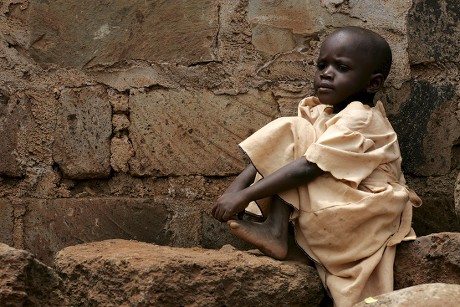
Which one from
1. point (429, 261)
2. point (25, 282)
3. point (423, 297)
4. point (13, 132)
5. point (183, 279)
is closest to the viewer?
point (423, 297)

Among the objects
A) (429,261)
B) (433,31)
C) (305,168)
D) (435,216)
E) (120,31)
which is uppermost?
(120,31)

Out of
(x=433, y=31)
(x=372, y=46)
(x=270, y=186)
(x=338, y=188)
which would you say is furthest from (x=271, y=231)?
(x=433, y=31)

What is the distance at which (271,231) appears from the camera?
331cm

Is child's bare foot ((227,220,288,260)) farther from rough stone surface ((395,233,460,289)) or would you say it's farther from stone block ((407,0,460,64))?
stone block ((407,0,460,64))

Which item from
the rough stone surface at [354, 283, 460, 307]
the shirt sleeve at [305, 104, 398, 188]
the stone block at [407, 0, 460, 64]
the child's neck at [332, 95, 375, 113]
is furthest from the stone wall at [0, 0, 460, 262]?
the rough stone surface at [354, 283, 460, 307]

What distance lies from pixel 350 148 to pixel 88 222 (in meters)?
1.09

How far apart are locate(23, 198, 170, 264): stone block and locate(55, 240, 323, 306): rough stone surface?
47 cm

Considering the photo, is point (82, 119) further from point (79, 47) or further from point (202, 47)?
point (202, 47)

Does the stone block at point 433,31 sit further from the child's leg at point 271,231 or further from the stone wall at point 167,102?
the child's leg at point 271,231

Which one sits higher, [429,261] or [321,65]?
[321,65]


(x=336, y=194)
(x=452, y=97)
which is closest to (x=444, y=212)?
(x=452, y=97)

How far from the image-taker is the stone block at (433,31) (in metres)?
3.76

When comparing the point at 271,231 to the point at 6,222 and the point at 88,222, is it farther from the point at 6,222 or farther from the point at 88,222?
the point at 6,222

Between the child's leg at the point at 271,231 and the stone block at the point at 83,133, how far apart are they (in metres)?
0.75
